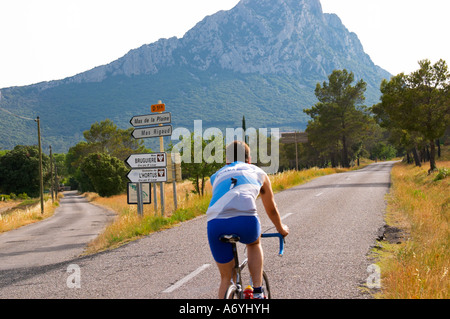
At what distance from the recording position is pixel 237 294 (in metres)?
3.56

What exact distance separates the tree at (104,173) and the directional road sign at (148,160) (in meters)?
61.7

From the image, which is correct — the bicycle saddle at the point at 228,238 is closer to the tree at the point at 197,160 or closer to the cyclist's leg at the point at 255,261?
the cyclist's leg at the point at 255,261

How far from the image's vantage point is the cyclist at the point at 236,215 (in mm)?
3465

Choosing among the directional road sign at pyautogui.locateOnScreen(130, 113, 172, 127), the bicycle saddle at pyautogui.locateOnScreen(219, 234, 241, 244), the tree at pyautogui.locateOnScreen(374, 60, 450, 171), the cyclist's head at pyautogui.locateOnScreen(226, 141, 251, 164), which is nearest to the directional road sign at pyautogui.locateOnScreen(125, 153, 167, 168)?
the directional road sign at pyautogui.locateOnScreen(130, 113, 172, 127)

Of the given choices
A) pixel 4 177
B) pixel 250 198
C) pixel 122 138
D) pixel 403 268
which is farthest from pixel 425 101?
pixel 4 177

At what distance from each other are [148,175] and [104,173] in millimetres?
62266

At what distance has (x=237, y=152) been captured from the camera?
12.5ft

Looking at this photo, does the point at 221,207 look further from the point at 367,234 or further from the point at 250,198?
the point at 367,234

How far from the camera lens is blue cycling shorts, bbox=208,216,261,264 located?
346cm

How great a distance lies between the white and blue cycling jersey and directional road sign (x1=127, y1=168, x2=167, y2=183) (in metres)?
11.1

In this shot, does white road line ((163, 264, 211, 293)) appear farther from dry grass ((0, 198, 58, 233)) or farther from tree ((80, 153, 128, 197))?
tree ((80, 153, 128, 197))

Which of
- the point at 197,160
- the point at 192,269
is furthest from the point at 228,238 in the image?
the point at 197,160

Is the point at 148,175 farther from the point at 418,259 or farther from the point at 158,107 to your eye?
the point at 418,259
